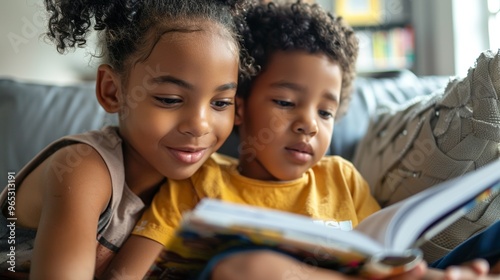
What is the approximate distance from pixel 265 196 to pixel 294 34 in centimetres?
34

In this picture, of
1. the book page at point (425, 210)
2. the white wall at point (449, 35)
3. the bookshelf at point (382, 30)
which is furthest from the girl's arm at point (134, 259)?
the bookshelf at point (382, 30)

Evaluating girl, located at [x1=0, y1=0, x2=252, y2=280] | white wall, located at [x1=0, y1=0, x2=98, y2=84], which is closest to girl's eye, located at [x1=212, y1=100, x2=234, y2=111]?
girl, located at [x1=0, y1=0, x2=252, y2=280]

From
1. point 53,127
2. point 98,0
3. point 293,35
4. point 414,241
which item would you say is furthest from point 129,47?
point 414,241

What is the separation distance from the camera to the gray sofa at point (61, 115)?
146cm

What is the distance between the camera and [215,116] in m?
1.06

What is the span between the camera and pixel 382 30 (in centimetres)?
365

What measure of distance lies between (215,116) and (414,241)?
1.67 ft

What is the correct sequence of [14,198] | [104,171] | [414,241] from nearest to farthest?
[414,241] < [104,171] < [14,198]

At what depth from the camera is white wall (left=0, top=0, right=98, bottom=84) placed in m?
2.89

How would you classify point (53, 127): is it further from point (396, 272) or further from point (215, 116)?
point (396, 272)

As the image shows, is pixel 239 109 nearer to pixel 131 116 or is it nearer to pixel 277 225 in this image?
pixel 131 116

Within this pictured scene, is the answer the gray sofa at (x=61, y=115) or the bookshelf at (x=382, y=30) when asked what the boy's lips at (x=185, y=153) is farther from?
the bookshelf at (x=382, y=30)

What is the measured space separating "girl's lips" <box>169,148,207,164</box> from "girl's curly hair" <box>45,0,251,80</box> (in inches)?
7.2

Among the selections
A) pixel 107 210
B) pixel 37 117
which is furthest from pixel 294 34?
pixel 37 117
